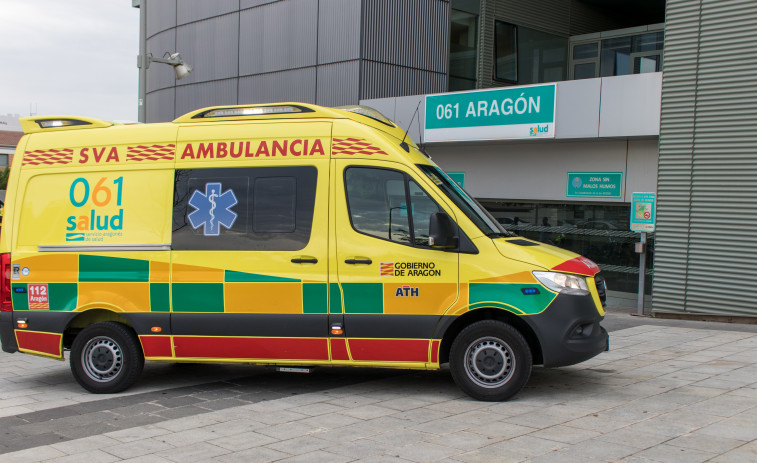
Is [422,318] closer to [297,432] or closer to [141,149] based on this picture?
[297,432]

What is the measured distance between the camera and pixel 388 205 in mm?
6855

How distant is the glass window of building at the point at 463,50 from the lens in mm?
19203

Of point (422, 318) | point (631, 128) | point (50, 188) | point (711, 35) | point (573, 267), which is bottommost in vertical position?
point (422, 318)

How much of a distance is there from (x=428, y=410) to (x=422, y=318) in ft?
2.62

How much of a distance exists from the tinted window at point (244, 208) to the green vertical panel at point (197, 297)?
354mm

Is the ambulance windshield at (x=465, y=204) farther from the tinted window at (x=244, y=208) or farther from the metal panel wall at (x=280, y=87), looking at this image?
the metal panel wall at (x=280, y=87)

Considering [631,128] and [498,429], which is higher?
[631,128]

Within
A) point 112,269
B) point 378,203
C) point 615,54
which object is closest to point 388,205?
point 378,203

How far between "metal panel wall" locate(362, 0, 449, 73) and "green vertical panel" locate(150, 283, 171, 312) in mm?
11423

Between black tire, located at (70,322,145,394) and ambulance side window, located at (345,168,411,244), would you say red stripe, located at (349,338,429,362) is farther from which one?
black tire, located at (70,322,145,394)

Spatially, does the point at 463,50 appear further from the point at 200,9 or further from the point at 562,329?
the point at 562,329

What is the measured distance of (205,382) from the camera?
787 cm

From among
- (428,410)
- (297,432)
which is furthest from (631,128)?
(297,432)

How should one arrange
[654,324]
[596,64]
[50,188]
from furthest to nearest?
[596,64] → [654,324] → [50,188]
